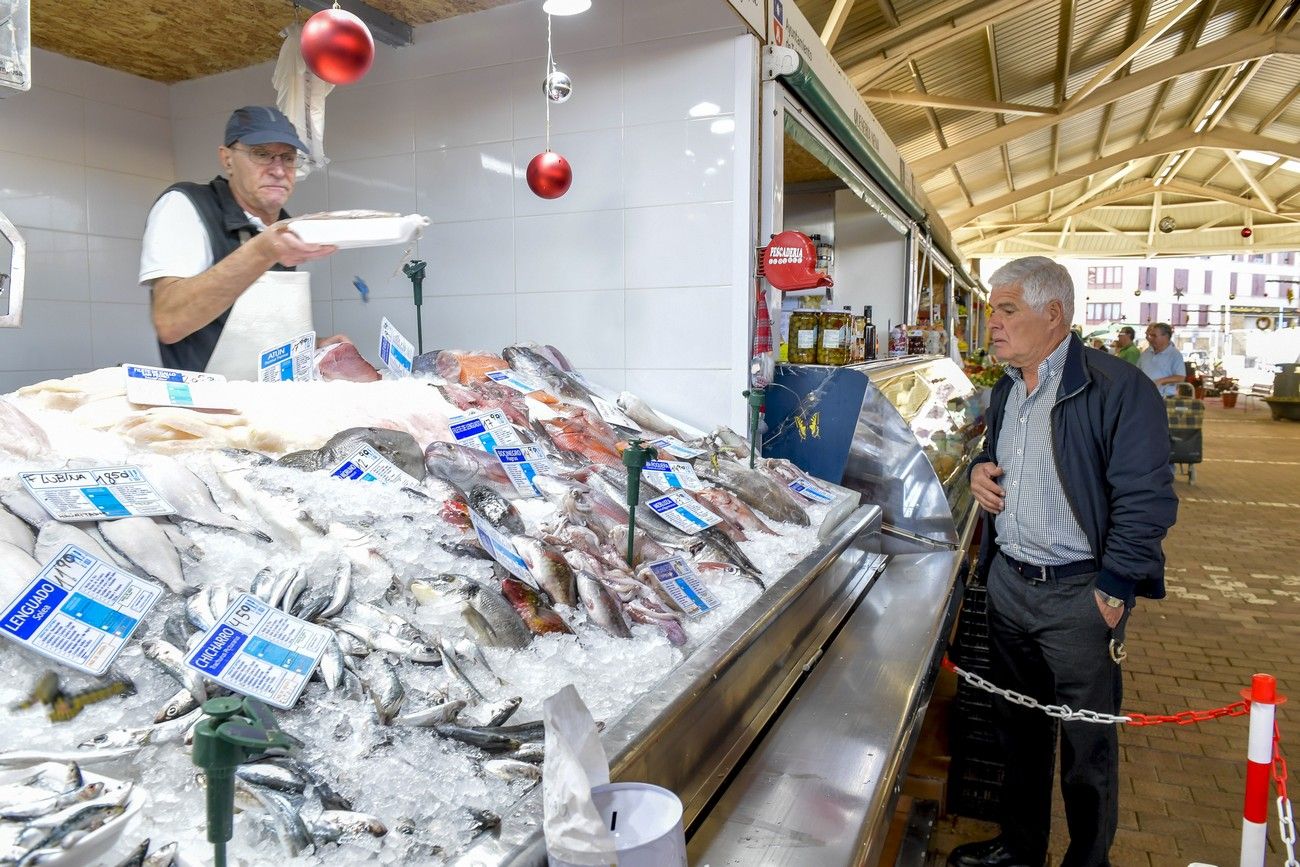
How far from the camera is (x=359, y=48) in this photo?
2.20 metres

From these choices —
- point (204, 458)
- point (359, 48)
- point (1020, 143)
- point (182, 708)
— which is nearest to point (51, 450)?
point (204, 458)

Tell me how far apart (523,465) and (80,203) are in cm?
370

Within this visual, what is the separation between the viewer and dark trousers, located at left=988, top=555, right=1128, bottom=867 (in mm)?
2561

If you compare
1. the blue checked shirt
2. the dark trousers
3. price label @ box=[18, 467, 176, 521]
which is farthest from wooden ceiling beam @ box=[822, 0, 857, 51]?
price label @ box=[18, 467, 176, 521]

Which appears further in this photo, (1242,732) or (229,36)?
(229,36)

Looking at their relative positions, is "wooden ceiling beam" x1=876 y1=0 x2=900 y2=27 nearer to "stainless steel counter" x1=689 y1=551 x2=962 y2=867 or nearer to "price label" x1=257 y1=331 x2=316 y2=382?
"stainless steel counter" x1=689 y1=551 x2=962 y2=867

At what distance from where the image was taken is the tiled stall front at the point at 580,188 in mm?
3635

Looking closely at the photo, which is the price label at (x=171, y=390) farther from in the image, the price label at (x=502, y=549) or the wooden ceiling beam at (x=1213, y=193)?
the wooden ceiling beam at (x=1213, y=193)

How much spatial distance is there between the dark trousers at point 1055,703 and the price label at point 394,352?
2.24 metres

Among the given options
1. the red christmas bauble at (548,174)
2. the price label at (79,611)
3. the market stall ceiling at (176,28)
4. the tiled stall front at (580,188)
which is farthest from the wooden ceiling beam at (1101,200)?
the price label at (79,611)

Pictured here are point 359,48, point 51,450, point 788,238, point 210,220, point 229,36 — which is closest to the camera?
point 51,450

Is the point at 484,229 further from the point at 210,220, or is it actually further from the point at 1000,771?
the point at 1000,771

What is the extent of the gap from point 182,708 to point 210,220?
215cm

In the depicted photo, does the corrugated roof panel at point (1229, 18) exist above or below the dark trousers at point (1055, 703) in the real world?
above
